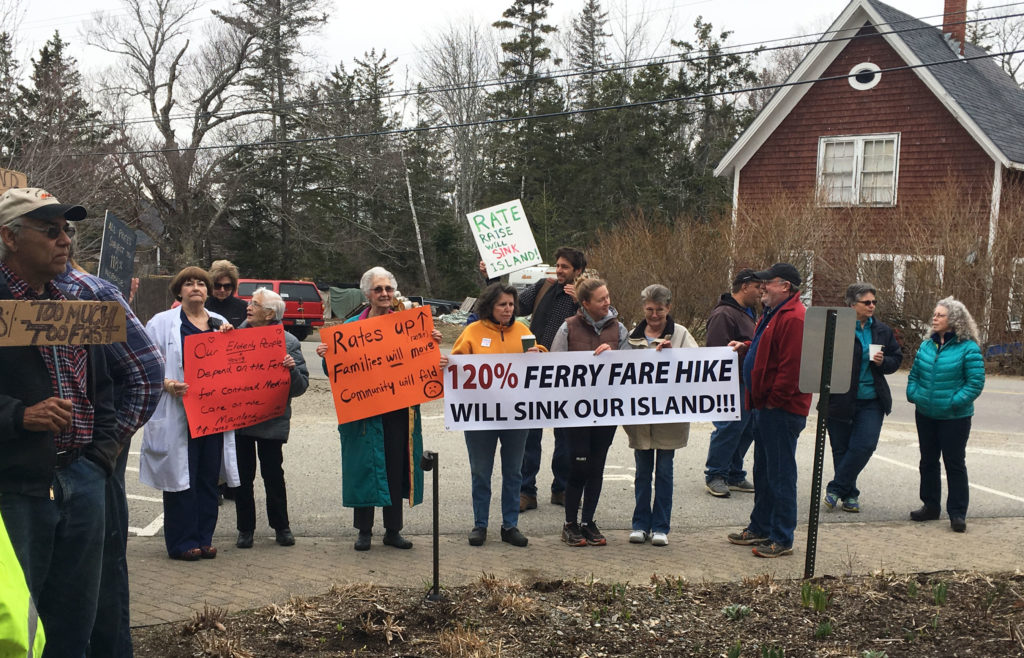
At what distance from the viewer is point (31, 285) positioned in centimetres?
345

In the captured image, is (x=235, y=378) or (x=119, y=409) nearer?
(x=119, y=409)

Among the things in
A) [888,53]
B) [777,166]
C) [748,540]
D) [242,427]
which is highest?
[888,53]

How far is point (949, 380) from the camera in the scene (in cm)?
761

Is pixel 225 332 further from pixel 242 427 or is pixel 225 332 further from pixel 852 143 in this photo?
pixel 852 143

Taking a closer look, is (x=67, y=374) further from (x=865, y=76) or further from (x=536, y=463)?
(x=865, y=76)

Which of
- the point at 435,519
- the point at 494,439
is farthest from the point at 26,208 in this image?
the point at 494,439

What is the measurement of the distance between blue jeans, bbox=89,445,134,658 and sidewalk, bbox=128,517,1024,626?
138 cm

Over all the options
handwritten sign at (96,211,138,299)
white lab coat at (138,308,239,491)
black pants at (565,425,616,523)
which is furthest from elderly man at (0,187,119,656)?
handwritten sign at (96,211,138,299)

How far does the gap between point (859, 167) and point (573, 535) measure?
71.6ft

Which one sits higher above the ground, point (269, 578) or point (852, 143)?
point (852, 143)

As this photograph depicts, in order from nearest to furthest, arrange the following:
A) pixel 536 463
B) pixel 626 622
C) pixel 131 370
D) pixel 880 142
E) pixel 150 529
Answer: pixel 131 370
pixel 626 622
pixel 150 529
pixel 536 463
pixel 880 142

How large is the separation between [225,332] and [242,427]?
0.69 meters

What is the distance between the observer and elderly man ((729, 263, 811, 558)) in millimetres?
6648

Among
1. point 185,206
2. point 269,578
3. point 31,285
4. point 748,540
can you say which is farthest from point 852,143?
point 185,206
